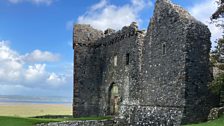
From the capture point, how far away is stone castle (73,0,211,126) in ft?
Result: 107

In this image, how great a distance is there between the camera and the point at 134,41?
41.4m

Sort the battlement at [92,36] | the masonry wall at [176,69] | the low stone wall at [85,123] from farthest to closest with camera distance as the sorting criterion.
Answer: the battlement at [92,36] → the low stone wall at [85,123] → the masonry wall at [176,69]

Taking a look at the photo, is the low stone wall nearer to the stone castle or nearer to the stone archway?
the stone castle

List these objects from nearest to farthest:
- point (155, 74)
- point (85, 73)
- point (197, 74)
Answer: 1. point (197, 74)
2. point (155, 74)
3. point (85, 73)

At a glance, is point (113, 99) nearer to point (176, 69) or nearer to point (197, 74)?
point (176, 69)

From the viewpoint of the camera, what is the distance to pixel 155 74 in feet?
118

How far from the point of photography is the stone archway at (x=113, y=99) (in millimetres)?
45469

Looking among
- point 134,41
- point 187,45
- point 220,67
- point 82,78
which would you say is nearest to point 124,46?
point 134,41

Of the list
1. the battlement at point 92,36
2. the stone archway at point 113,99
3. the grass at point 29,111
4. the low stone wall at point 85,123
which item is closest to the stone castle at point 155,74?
the stone archway at point 113,99

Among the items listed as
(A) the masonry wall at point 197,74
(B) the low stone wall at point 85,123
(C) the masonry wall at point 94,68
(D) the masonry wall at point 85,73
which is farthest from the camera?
(D) the masonry wall at point 85,73

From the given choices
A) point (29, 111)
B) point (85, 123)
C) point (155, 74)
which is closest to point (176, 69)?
point (155, 74)

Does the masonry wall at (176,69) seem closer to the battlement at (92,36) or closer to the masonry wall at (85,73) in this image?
the battlement at (92,36)

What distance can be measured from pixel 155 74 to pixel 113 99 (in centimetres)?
1126

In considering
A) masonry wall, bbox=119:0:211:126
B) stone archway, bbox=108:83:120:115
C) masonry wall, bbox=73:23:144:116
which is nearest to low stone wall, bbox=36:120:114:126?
masonry wall, bbox=119:0:211:126
